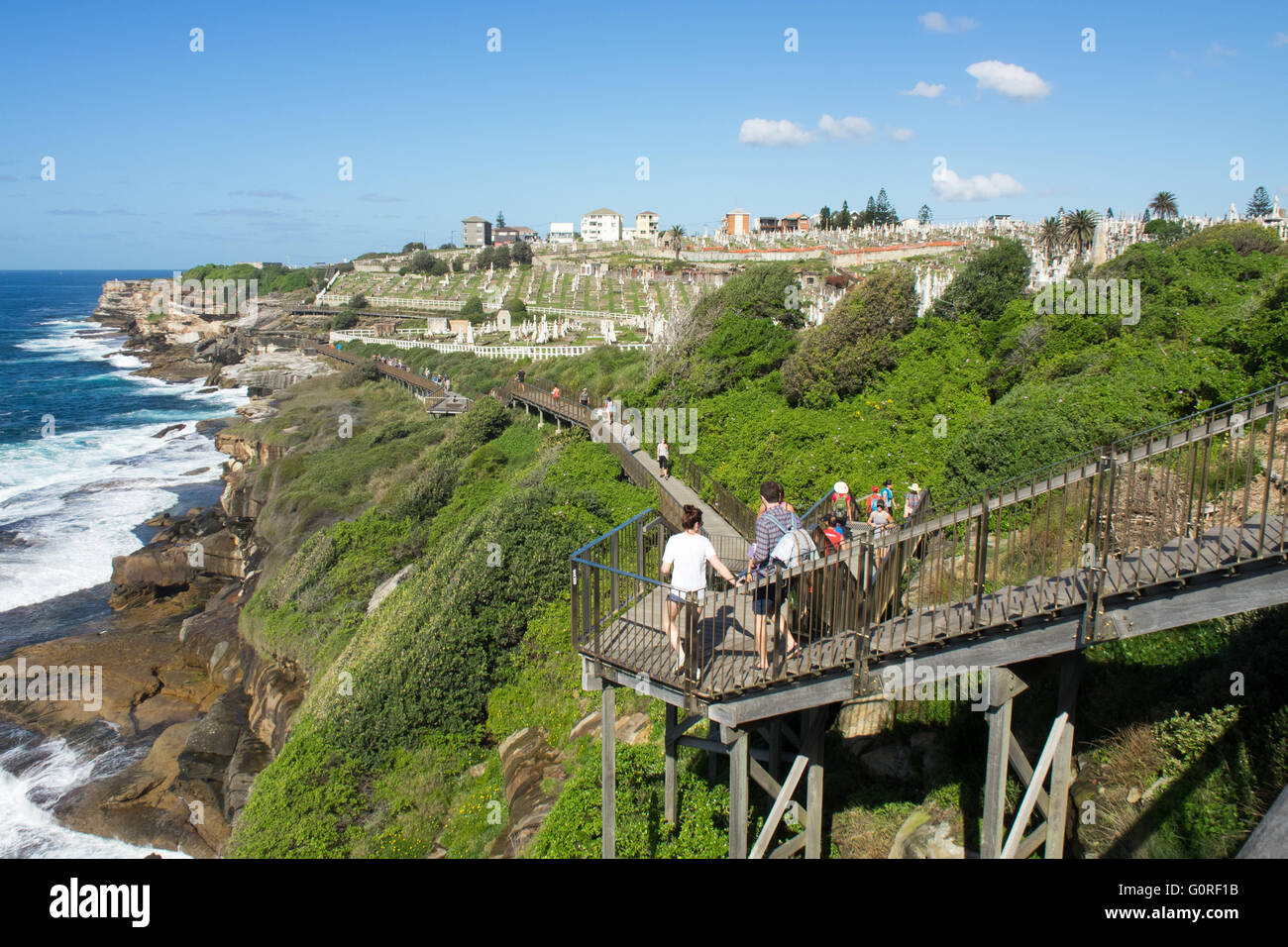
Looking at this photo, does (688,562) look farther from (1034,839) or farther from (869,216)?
(869,216)

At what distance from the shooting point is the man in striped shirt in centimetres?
723

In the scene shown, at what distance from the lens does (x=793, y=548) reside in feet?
24.8

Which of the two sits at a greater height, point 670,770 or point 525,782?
point 670,770

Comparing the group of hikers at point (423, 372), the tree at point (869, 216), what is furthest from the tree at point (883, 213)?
the group of hikers at point (423, 372)

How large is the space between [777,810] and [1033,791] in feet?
7.43

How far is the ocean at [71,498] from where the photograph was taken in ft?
57.0

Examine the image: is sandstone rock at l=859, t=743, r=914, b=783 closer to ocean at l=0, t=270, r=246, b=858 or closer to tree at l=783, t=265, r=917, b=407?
ocean at l=0, t=270, r=246, b=858

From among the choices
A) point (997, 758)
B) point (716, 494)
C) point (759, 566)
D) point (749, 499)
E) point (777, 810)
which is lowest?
point (777, 810)

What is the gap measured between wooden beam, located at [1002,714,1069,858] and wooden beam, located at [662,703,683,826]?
3568 mm

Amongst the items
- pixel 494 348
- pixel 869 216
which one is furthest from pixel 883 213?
pixel 494 348

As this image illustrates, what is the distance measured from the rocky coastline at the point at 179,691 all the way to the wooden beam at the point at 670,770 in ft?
33.0

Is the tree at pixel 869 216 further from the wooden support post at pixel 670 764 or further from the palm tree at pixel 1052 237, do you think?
the wooden support post at pixel 670 764
